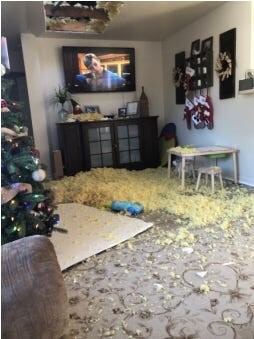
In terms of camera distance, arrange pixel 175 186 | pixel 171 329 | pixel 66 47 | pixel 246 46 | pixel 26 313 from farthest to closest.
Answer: pixel 66 47 → pixel 175 186 → pixel 246 46 → pixel 171 329 → pixel 26 313

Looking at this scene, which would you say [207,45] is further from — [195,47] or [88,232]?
[88,232]

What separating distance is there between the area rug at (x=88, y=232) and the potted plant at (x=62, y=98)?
6.47 ft

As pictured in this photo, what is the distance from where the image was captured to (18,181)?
175 cm

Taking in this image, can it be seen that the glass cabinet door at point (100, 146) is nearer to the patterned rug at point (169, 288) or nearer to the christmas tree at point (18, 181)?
the patterned rug at point (169, 288)

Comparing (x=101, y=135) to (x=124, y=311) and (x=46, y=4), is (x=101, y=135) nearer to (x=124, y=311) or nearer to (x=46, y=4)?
(x=46, y=4)

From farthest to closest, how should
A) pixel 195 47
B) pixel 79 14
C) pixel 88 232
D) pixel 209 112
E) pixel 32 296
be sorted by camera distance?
pixel 195 47, pixel 209 112, pixel 79 14, pixel 88 232, pixel 32 296

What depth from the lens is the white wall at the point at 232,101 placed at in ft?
10.7

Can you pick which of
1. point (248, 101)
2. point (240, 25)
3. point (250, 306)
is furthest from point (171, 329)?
point (240, 25)

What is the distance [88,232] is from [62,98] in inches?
103

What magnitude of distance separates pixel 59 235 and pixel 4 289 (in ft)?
4.72

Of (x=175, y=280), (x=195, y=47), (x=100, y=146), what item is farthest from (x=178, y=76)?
(x=175, y=280)

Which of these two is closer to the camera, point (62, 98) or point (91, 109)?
point (62, 98)

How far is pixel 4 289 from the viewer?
909 millimetres

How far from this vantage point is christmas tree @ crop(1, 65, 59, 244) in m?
1.67
